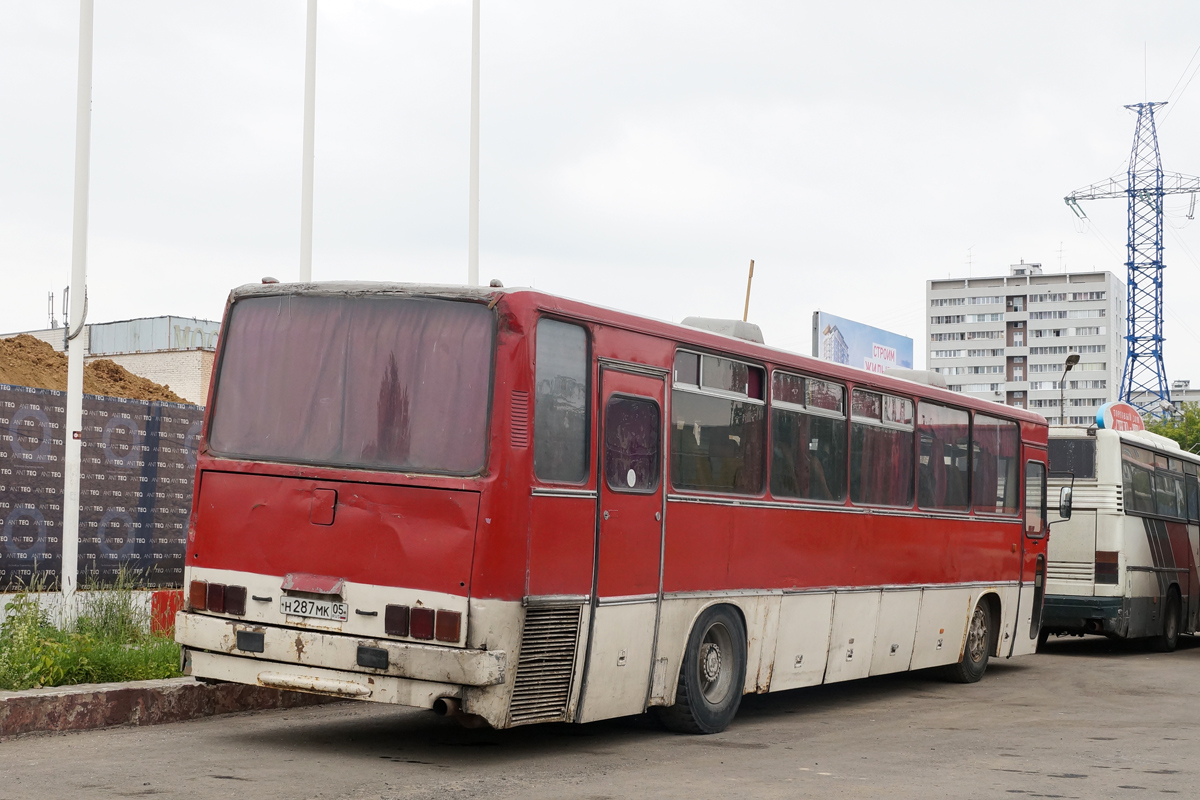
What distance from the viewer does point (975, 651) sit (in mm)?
16047

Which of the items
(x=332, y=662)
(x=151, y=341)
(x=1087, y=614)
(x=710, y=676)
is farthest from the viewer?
(x=151, y=341)

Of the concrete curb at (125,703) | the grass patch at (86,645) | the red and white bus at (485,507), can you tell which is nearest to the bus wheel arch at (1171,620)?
the red and white bus at (485,507)

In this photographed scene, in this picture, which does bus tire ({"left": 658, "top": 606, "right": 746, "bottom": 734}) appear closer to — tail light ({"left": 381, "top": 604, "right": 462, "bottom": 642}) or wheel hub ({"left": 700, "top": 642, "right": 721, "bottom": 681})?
wheel hub ({"left": 700, "top": 642, "right": 721, "bottom": 681})

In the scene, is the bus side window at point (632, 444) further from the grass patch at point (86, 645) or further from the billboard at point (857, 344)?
the billboard at point (857, 344)

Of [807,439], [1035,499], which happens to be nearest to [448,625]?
[807,439]

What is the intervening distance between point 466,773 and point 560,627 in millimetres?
1055

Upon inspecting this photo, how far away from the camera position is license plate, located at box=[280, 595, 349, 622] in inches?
345

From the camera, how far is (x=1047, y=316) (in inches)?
6501

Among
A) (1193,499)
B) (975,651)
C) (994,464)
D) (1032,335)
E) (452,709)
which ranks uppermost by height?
(1032,335)

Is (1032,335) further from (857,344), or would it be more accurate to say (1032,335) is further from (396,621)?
(396,621)

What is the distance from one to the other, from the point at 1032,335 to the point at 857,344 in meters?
136

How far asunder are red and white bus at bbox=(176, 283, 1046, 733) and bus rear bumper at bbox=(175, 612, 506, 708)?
1cm

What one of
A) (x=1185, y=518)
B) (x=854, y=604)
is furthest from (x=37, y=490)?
(x=1185, y=518)

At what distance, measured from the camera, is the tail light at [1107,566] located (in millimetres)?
20062
